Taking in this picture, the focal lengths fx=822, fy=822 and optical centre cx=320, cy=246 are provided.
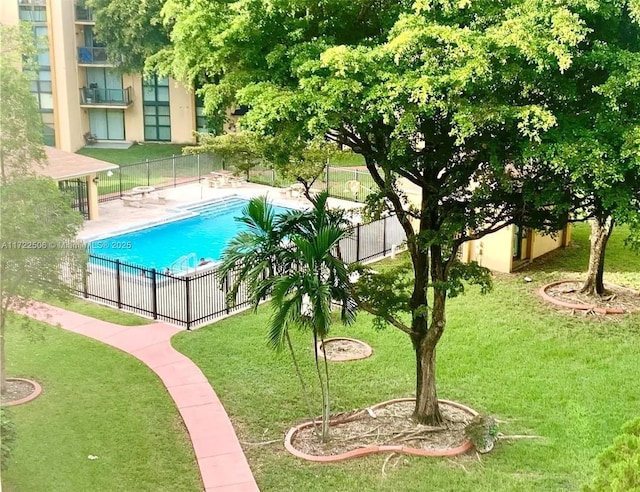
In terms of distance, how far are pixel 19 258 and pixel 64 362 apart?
2.34 meters

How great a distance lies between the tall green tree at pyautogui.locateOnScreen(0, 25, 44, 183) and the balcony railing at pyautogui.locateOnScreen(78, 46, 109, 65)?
1861 centimetres

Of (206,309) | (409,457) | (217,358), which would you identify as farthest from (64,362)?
(409,457)

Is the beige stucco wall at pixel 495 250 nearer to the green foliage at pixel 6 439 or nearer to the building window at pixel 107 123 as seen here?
the green foliage at pixel 6 439

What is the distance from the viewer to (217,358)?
38.2ft

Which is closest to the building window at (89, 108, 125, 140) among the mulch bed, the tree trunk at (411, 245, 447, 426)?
the mulch bed

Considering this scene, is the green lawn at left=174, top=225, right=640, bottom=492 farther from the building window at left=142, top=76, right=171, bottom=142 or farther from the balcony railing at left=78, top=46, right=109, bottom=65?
the building window at left=142, top=76, right=171, bottom=142

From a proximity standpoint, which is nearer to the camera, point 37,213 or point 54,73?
point 37,213

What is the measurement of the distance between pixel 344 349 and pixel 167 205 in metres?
10.6

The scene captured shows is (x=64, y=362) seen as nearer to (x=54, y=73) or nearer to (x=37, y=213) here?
(x=37, y=213)

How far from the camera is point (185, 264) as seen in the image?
17.0 meters

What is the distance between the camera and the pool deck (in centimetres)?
1897

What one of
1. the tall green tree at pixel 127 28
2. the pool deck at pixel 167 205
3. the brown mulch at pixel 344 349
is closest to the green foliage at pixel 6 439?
the brown mulch at pixel 344 349

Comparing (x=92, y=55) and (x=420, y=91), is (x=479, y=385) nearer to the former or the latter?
(x=420, y=91)

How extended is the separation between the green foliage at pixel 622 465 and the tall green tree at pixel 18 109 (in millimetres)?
6454
